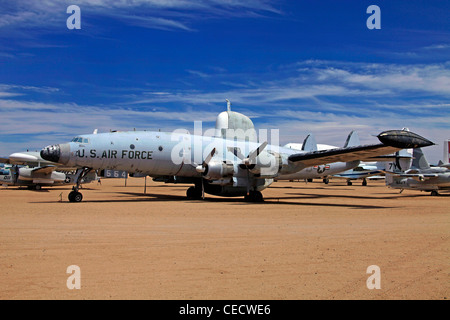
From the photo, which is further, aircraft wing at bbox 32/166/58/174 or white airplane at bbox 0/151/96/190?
white airplane at bbox 0/151/96/190

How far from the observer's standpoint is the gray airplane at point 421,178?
99.2ft

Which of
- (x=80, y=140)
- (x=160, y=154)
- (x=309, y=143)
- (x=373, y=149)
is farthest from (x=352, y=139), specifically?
(x=80, y=140)

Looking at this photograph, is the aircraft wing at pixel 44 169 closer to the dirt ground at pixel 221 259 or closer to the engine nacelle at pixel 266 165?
the engine nacelle at pixel 266 165

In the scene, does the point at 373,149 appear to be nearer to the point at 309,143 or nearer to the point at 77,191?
the point at 309,143

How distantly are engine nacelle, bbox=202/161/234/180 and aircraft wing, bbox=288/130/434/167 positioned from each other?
399cm

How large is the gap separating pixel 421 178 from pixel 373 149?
12275mm

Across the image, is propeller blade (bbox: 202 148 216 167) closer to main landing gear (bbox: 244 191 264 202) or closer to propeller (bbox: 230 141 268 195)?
propeller (bbox: 230 141 268 195)

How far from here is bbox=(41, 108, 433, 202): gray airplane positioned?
67.9 feet

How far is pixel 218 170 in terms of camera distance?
22.3m

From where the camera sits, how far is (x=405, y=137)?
56.3 ft

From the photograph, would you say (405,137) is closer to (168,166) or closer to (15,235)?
(168,166)

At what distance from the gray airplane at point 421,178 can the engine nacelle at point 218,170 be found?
15877 mm

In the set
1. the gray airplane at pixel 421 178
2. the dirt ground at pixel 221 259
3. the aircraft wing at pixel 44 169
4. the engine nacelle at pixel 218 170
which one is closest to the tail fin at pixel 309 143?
the gray airplane at pixel 421 178

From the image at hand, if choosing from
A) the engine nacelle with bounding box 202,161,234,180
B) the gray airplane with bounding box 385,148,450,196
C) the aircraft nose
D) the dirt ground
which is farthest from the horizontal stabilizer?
the gray airplane with bounding box 385,148,450,196
